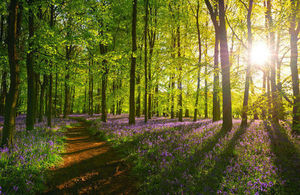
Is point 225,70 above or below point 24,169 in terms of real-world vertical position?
above

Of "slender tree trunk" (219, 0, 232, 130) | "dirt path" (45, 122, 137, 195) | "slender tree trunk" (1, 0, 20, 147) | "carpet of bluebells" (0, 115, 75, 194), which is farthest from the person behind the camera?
"slender tree trunk" (219, 0, 232, 130)

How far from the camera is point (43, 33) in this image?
801 cm

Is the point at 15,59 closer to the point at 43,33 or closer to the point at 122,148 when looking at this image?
the point at 43,33

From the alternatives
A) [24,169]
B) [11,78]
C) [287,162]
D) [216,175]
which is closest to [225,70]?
[287,162]

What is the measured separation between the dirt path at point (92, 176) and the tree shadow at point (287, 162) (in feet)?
12.4

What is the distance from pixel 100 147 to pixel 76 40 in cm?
621

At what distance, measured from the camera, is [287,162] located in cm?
472

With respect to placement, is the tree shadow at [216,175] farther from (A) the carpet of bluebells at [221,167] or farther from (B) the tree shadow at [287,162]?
(B) the tree shadow at [287,162]

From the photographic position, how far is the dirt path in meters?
4.34

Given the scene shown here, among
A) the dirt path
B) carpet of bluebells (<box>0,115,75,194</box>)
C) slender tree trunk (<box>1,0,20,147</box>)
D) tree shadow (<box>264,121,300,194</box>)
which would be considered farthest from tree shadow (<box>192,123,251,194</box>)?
slender tree trunk (<box>1,0,20,147</box>)

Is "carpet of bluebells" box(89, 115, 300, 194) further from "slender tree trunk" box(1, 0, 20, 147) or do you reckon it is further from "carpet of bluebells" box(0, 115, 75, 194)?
"slender tree trunk" box(1, 0, 20, 147)

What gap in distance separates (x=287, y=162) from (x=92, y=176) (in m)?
6.11

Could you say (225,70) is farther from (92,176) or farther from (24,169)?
(24,169)

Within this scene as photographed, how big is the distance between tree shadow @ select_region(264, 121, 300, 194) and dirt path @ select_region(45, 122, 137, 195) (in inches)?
149
